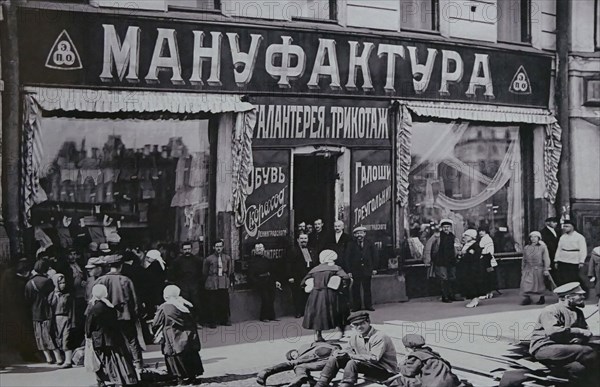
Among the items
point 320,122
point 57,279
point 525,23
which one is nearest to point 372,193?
point 320,122

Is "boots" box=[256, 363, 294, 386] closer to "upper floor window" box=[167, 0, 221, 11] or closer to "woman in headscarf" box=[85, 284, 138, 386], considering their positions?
"woman in headscarf" box=[85, 284, 138, 386]

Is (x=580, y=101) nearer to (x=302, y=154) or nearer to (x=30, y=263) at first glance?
(x=302, y=154)

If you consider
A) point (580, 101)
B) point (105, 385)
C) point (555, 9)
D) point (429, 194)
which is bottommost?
point (105, 385)

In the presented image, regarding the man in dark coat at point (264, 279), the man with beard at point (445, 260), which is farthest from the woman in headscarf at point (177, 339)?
the man with beard at point (445, 260)

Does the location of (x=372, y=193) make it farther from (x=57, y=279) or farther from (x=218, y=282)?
(x=57, y=279)

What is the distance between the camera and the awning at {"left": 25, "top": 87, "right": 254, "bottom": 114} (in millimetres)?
4020

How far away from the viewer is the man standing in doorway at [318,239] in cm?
455

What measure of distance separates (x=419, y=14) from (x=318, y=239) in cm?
166

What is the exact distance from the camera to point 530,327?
504cm

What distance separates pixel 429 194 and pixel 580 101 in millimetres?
1365

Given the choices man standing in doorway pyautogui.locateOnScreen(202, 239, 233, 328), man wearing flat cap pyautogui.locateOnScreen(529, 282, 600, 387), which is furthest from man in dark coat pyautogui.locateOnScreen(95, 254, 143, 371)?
man wearing flat cap pyautogui.locateOnScreen(529, 282, 600, 387)

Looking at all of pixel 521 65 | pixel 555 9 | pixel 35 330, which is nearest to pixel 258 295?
pixel 35 330

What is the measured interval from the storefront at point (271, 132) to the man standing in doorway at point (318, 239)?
7 cm

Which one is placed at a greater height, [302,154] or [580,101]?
[580,101]
